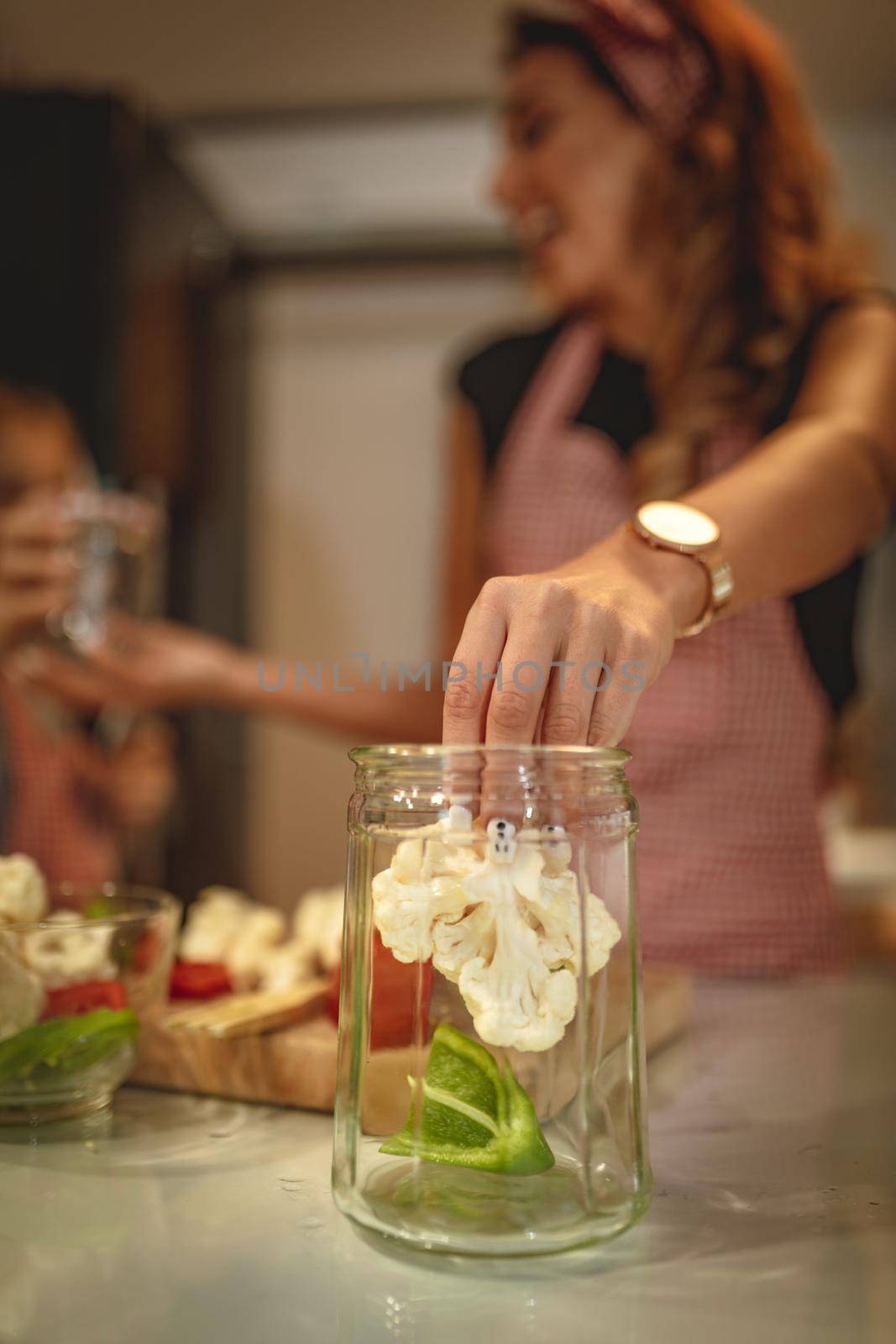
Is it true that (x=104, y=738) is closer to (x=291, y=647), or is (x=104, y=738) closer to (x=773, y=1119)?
(x=291, y=647)

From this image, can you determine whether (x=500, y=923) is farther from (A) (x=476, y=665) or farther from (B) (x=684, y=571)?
(B) (x=684, y=571)

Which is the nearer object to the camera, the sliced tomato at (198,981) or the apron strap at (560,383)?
the sliced tomato at (198,981)

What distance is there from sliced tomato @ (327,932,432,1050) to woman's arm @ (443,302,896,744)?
95mm

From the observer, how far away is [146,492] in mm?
1834

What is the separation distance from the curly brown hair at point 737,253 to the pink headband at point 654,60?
0.01 meters

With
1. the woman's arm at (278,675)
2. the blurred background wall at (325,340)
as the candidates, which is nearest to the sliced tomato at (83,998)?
the woman's arm at (278,675)

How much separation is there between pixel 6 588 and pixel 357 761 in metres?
0.86

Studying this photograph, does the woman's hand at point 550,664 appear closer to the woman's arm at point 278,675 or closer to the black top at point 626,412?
the black top at point 626,412

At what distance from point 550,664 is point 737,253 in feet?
2.46

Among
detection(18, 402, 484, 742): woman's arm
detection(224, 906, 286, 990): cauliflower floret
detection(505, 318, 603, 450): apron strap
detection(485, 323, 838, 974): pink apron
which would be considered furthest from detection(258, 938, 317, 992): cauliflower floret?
detection(505, 318, 603, 450): apron strap

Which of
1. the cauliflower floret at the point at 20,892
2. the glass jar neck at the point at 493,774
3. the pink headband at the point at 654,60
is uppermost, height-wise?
the pink headband at the point at 654,60

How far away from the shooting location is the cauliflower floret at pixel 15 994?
0.48 m

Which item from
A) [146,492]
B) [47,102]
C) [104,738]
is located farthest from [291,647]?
[47,102]

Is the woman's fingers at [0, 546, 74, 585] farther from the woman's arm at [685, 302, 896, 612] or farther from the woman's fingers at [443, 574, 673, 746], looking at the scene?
the woman's fingers at [443, 574, 673, 746]
